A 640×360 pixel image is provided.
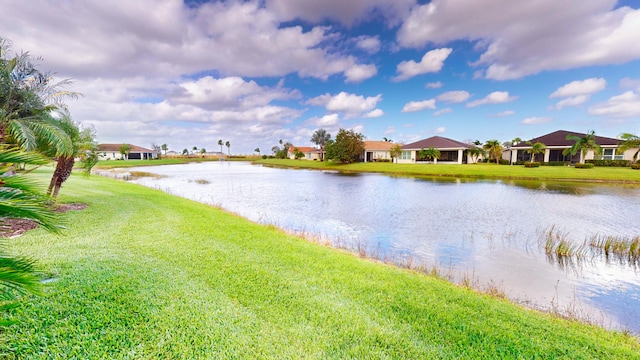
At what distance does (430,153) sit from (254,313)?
159ft

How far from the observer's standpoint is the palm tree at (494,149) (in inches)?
1839

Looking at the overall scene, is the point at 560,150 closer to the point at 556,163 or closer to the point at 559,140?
the point at 559,140

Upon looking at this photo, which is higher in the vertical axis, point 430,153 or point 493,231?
point 430,153

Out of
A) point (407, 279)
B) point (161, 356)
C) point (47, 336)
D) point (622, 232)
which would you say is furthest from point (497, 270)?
point (47, 336)

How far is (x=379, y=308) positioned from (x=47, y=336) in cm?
414

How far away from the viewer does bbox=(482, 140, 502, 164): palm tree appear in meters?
46.7

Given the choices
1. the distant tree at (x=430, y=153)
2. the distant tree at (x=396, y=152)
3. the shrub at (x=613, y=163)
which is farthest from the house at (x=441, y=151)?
the shrub at (x=613, y=163)

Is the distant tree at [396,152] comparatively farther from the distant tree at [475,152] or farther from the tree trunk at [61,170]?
the tree trunk at [61,170]

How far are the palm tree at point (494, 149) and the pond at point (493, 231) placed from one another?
26090mm

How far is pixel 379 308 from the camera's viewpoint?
438 cm

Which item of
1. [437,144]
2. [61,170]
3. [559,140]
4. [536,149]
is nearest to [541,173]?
[536,149]

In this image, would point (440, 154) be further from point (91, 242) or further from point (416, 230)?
point (91, 242)

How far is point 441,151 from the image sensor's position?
5022 cm

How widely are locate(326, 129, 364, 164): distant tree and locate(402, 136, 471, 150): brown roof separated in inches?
356
